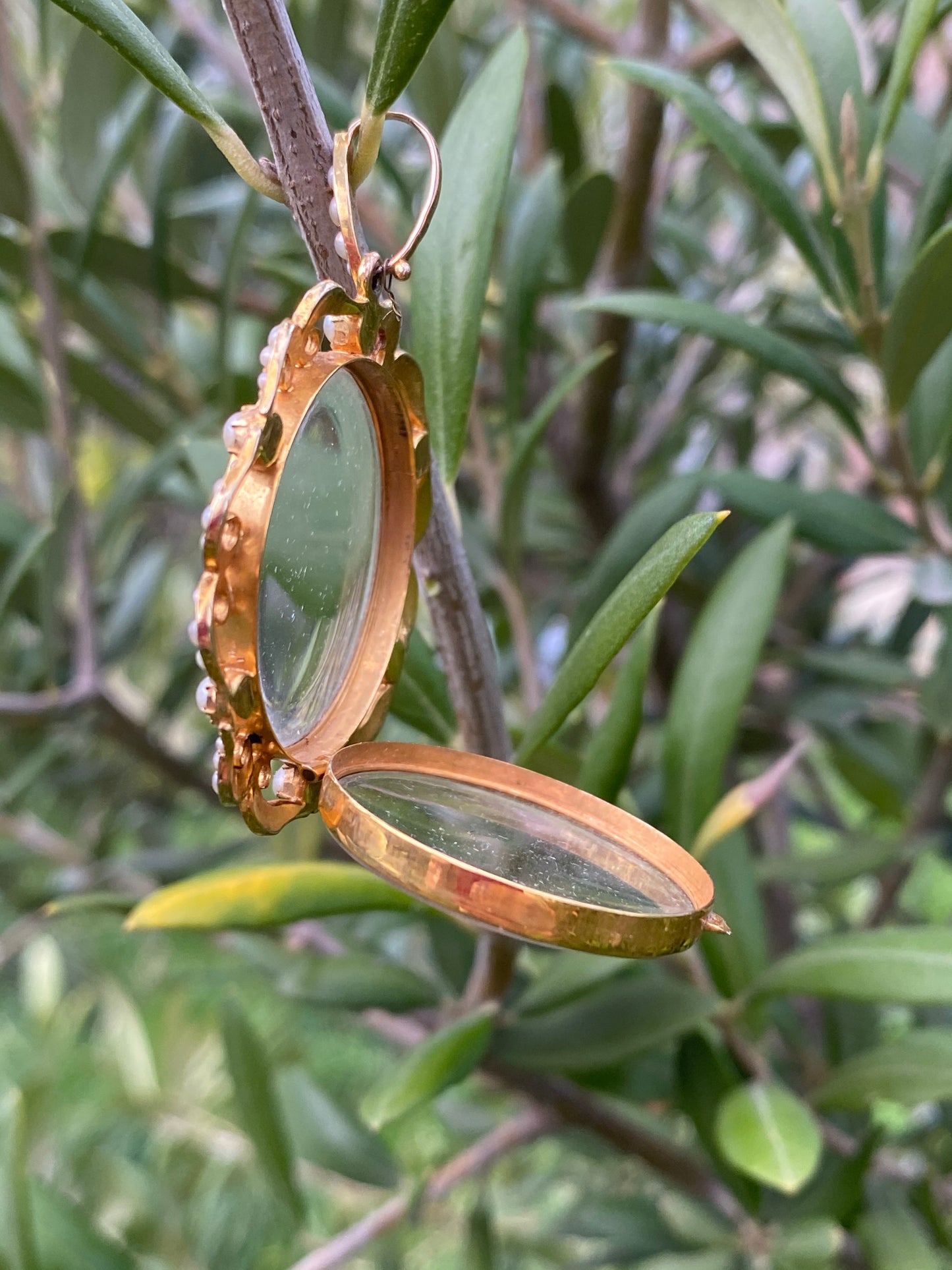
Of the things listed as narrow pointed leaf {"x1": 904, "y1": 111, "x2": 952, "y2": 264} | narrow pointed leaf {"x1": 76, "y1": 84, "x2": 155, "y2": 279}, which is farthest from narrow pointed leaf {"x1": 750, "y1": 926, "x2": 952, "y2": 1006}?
narrow pointed leaf {"x1": 76, "y1": 84, "x2": 155, "y2": 279}

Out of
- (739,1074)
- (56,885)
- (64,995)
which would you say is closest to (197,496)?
(56,885)

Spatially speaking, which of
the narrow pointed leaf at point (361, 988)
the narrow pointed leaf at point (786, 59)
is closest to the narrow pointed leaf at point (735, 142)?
the narrow pointed leaf at point (786, 59)

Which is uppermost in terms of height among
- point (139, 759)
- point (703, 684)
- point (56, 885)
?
point (703, 684)

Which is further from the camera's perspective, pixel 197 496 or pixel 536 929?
pixel 197 496

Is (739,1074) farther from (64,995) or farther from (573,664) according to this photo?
(64,995)

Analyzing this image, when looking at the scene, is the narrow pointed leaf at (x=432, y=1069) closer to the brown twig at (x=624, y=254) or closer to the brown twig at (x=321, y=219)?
the brown twig at (x=321, y=219)
